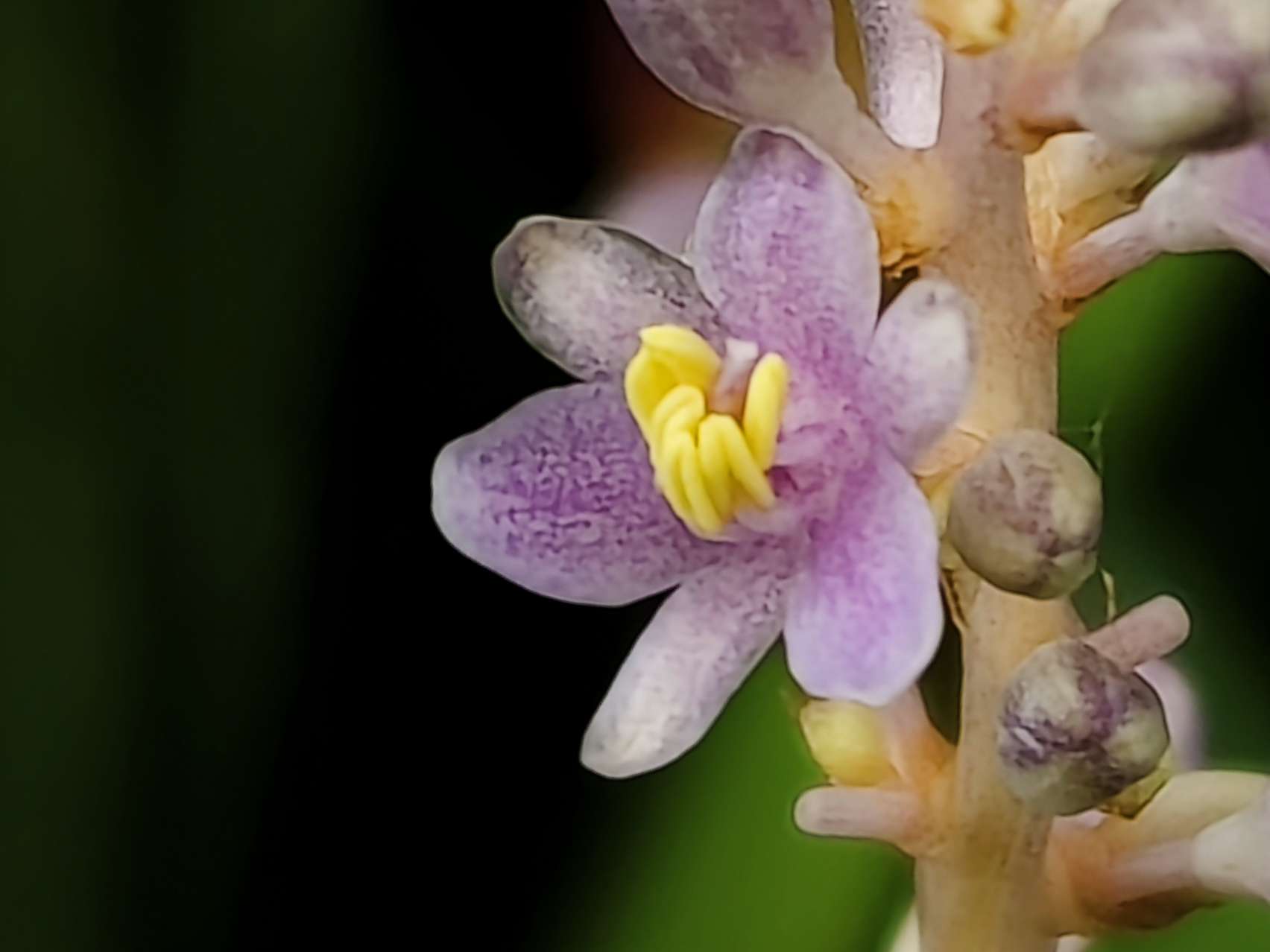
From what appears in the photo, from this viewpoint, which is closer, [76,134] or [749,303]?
[749,303]

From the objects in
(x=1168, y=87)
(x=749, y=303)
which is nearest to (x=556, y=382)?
(x=749, y=303)

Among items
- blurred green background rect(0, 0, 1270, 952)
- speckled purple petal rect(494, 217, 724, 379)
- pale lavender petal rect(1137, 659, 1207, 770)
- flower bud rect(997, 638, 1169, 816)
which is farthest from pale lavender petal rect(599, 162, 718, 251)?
flower bud rect(997, 638, 1169, 816)

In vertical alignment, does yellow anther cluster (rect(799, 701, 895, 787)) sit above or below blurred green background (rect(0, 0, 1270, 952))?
above

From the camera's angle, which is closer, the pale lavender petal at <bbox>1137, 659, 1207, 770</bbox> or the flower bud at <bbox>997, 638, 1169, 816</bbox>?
the flower bud at <bbox>997, 638, 1169, 816</bbox>

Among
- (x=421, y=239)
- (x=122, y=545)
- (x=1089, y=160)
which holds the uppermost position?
(x=1089, y=160)

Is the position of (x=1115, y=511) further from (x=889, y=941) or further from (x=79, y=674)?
(x=79, y=674)

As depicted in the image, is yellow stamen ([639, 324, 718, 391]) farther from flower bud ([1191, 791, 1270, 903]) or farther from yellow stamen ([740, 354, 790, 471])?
flower bud ([1191, 791, 1270, 903])

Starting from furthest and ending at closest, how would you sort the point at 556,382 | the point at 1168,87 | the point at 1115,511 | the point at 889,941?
the point at 556,382
the point at 1115,511
the point at 889,941
the point at 1168,87
